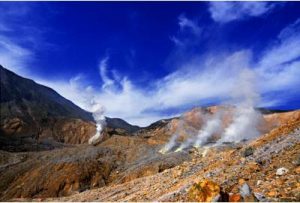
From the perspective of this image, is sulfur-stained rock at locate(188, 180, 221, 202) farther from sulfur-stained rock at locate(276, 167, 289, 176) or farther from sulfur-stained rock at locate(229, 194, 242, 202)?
sulfur-stained rock at locate(276, 167, 289, 176)

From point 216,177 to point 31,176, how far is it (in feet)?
144

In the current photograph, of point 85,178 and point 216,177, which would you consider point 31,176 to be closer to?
point 85,178

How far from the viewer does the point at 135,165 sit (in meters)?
57.1

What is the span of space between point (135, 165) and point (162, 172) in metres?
26.8

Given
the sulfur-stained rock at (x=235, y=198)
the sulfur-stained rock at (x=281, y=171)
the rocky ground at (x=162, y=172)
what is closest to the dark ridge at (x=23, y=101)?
the rocky ground at (x=162, y=172)

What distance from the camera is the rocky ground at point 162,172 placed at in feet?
44.3

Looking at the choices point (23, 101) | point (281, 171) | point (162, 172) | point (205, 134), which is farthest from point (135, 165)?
point (23, 101)

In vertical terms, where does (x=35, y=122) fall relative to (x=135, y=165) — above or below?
above

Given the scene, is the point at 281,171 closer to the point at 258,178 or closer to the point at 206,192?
the point at 258,178

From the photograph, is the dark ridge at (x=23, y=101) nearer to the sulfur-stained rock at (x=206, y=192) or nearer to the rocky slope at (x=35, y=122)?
the rocky slope at (x=35, y=122)

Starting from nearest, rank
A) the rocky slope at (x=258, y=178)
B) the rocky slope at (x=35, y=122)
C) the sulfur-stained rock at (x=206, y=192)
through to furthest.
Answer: the sulfur-stained rock at (x=206, y=192) → the rocky slope at (x=258, y=178) → the rocky slope at (x=35, y=122)

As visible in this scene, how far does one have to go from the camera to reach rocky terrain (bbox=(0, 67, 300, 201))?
1446 cm

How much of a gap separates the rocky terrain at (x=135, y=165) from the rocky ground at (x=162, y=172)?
0.05 metres

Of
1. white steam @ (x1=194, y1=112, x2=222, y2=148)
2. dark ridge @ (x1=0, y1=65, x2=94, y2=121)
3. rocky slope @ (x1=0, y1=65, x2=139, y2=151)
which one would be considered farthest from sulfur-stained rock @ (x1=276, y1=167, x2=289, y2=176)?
dark ridge @ (x1=0, y1=65, x2=94, y2=121)
